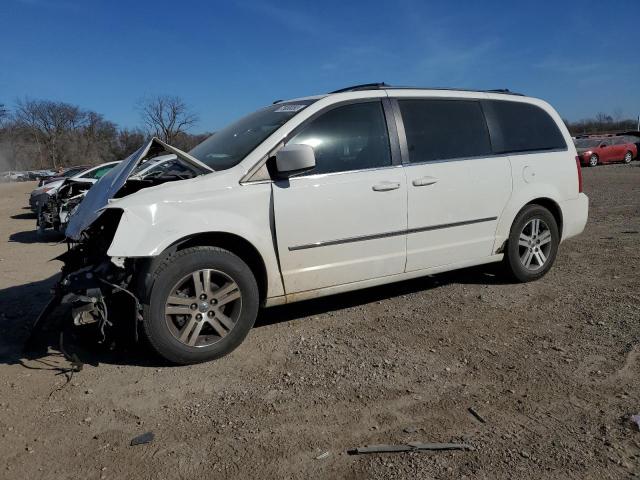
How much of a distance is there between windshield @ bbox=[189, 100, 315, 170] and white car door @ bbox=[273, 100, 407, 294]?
0.93 feet

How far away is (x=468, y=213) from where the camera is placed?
15.5ft

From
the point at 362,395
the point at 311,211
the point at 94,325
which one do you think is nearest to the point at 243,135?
the point at 311,211

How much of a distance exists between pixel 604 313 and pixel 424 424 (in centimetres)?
246

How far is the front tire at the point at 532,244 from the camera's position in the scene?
5160 millimetres

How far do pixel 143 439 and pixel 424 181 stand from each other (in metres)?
2.94

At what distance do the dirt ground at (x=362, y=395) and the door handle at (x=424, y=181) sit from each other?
115 centimetres

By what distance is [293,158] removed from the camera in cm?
377

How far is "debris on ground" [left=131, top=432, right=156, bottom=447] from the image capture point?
2797 millimetres

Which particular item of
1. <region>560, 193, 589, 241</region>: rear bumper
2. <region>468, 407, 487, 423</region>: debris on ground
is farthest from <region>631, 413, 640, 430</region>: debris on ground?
<region>560, 193, 589, 241</region>: rear bumper

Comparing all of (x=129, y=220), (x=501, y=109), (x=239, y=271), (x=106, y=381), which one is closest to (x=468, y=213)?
(x=501, y=109)

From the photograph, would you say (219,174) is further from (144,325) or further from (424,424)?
(424,424)

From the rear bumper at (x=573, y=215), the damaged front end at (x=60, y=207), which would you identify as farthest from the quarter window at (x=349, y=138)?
the damaged front end at (x=60, y=207)

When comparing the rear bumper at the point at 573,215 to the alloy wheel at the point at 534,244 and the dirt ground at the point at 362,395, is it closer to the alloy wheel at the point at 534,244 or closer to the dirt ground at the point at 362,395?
the alloy wheel at the point at 534,244

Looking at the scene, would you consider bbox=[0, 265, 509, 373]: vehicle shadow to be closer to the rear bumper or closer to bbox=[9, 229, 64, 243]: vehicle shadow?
the rear bumper
